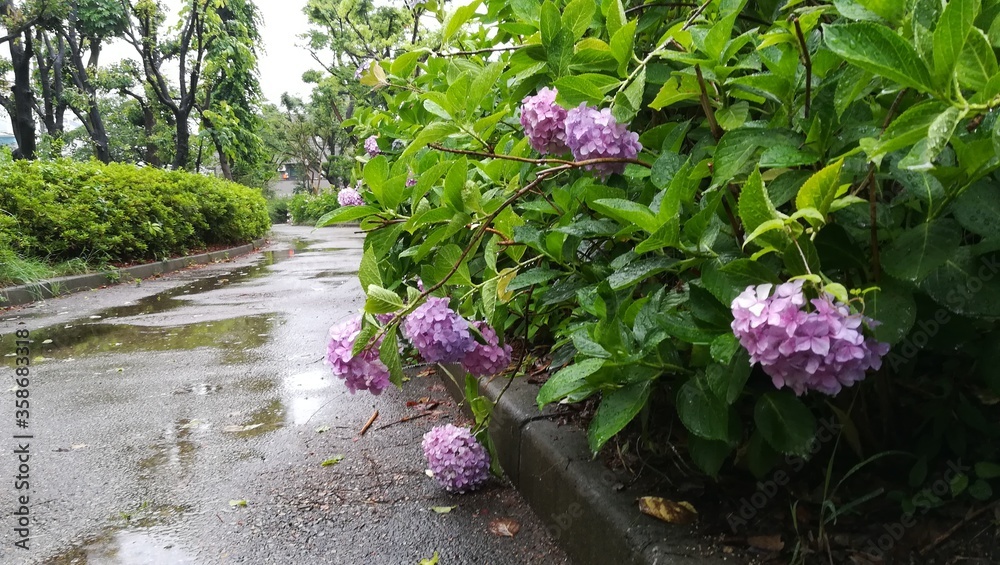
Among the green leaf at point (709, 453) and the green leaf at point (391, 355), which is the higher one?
the green leaf at point (391, 355)

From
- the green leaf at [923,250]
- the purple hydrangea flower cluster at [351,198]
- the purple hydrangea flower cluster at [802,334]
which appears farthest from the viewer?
the purple hydrangea flower cluster at [351,198]

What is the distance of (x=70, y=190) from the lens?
8031 mm

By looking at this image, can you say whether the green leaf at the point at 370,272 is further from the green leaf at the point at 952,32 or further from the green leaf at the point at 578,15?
the green leaf at the point at 952,32

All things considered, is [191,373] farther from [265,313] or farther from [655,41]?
[655,41]

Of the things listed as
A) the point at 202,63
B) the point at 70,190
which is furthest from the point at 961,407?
the point at 202,63

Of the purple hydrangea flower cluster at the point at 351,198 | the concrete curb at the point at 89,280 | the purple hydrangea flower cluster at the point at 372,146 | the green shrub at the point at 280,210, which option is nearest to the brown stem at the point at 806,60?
Result: the purple hydrangea flower cluster at the point at 351,198

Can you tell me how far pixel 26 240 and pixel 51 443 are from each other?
5930mm

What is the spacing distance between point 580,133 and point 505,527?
1184 millimetres

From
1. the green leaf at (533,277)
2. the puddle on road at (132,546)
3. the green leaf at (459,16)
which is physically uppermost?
the green leaf at (459,16)

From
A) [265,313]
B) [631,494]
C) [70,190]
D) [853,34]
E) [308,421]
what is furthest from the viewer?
[70,190]

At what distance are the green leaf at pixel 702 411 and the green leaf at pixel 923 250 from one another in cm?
37

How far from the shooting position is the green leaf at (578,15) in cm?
149

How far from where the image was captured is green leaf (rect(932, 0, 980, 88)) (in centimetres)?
73

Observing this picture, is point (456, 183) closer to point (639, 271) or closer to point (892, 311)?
point (639, 271)
